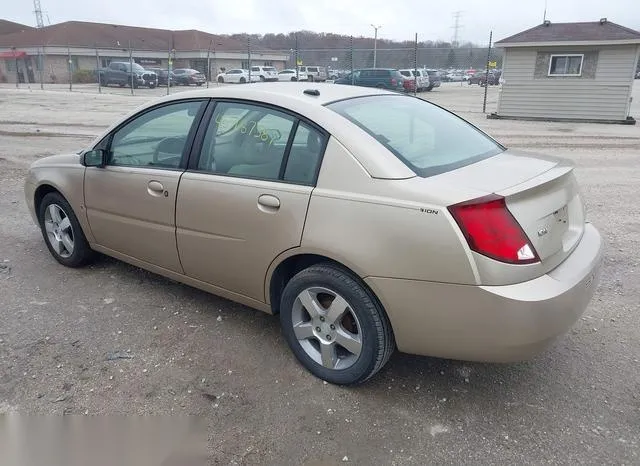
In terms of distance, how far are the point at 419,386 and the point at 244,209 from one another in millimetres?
1405

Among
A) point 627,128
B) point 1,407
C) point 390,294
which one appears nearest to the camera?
point 390,294

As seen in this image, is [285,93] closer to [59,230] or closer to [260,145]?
[260,145]

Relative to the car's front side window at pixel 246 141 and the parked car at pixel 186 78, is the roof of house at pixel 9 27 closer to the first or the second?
the parked car at pixel 186 78

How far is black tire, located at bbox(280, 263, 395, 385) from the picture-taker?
2.61 m

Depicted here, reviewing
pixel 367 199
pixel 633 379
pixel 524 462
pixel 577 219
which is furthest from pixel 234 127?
pixel 633 379

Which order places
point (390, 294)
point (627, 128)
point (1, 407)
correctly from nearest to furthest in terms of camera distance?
1. point (390, 294)
2. point (1, 407)
3. point (627, 128)

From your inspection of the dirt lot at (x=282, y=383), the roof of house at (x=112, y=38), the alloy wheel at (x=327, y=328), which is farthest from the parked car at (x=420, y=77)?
the alloy wheel at (x=327, y=328)

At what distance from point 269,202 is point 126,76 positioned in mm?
37972

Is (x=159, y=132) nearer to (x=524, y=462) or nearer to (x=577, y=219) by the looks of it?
(x=577, y=219)

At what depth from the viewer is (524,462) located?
7.63 feet

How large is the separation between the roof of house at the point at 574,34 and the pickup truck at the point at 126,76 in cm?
2671

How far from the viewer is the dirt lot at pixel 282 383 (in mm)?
2445

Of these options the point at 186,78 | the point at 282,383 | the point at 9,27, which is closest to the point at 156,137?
the point at 282,383

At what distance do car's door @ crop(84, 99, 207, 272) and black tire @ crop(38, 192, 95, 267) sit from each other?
0.29m
